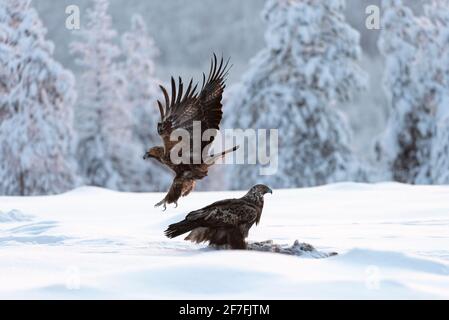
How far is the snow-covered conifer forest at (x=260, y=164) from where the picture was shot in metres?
5.20

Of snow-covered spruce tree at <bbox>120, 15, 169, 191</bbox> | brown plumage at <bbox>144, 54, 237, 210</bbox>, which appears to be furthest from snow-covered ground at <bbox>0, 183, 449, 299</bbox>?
snow-covered spruce tree at <bbox>120, 15, 169, 191</bbox>

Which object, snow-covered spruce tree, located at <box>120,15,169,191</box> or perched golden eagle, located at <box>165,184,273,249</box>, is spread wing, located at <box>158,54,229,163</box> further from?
snow-covered spruce tree, located at <box>120,15,169,191</box>

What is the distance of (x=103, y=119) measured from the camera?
30.7 meters

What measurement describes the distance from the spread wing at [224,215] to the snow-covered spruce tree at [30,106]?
1985 centimetres

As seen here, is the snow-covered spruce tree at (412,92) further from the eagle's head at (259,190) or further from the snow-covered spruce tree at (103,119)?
the eagle's head at (259,190)

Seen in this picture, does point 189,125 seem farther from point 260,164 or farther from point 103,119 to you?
point 103,119

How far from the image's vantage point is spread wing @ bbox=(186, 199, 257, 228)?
6.15 metres

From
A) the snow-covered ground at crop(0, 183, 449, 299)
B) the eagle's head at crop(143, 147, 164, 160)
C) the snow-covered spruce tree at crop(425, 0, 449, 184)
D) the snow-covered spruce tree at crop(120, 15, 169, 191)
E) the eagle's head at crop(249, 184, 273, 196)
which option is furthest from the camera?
the snow-covered spruce tree at crop(120, 15, 169, 191)

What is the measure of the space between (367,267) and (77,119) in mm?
26652

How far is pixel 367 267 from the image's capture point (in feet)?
17.4

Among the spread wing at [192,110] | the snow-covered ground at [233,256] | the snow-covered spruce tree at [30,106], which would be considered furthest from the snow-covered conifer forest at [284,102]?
the spread wing at [192,110]

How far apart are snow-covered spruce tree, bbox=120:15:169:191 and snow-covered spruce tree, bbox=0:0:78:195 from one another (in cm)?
594
